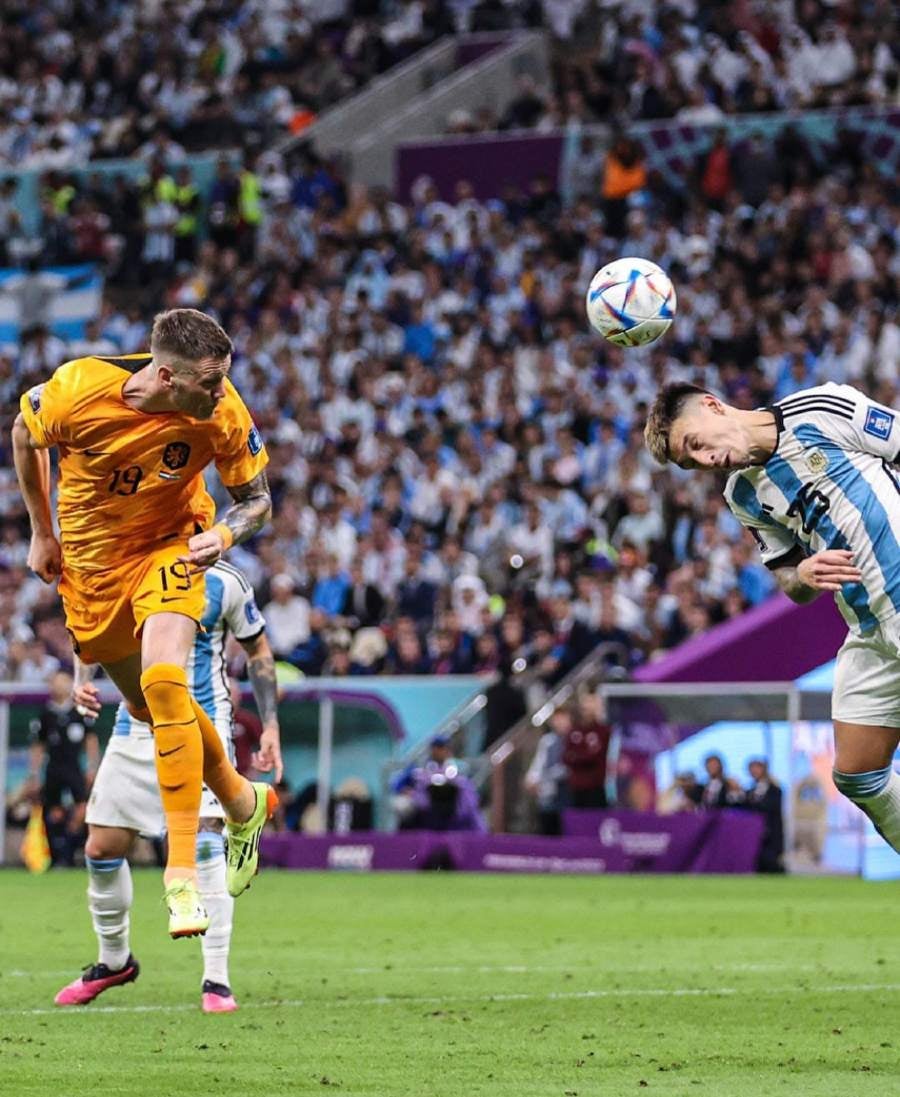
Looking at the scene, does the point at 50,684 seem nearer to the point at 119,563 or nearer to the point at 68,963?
the point at 68,963

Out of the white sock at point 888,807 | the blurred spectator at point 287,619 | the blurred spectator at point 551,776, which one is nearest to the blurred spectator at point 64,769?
the blurred spectator at point 287,619

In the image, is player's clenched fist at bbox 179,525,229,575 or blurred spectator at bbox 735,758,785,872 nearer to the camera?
player's clenched fist at bbox 179,525,229,575

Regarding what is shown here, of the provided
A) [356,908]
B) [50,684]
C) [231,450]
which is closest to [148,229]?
[50,684]

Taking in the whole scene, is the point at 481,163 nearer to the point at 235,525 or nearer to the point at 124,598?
the point at 235,525

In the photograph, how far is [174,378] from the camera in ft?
28.3

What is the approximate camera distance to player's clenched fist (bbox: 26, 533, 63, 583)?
9.12 metres

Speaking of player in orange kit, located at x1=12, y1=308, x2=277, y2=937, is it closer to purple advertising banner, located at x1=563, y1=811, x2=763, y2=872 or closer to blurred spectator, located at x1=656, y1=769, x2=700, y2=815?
purple advertising banner, located at x1=563, y1=811, x2=763, y2=872

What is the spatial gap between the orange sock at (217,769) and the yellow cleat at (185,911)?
78cm

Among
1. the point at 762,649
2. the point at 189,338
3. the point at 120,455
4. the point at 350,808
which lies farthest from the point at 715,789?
the point at 189,338

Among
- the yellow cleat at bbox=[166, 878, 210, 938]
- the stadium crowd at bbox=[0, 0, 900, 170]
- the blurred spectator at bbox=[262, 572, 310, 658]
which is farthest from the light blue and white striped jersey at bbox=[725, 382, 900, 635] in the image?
the stadium crowd at bbox=[0, 0, 900, 170]

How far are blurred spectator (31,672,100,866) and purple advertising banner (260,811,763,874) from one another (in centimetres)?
206

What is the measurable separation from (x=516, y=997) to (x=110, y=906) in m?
1.90

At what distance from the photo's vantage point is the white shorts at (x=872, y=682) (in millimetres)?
8133

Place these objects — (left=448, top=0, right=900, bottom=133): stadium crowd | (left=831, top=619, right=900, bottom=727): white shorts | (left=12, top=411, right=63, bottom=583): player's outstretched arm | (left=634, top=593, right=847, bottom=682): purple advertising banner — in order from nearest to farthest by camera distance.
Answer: (left=831, top=619, right=900, bottom=727): white shorts < (left=12, top=411, right=63, bottom=583): player's outstretched arm < (left=634, top=593, right=847, bottom=682): purple advertising banner < (left=448, top=0, right=900, bottom=133): stadium crowd
